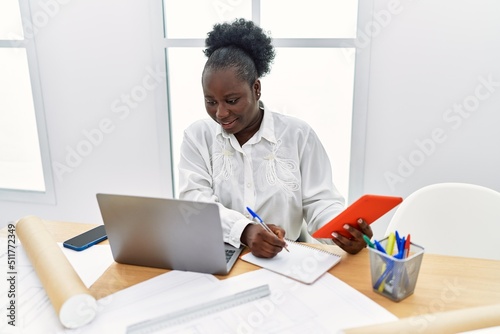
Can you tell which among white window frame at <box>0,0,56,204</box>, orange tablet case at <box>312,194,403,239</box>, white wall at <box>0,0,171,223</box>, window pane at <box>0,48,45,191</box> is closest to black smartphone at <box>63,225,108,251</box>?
orange tablet case at <box>312,194,403,239</box>

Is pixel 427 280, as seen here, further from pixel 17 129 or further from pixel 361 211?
pixel 17 129

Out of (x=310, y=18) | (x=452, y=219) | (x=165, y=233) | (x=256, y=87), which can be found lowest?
(x=452, y=219)

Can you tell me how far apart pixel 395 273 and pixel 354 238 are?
197 millimetres

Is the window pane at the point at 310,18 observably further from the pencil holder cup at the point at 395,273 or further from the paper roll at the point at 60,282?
the paper roll at the point at 60,282

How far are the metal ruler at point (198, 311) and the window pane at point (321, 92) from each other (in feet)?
4.36

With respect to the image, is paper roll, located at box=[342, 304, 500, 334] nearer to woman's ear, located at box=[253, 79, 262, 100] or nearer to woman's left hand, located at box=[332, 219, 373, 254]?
woman's left hand, located at box=[332, 219, 373, 254]

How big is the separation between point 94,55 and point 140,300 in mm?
1686

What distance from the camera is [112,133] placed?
2264mm

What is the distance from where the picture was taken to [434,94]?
5.98 feet

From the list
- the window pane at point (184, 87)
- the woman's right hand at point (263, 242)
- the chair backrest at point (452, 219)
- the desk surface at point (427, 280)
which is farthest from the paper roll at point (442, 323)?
the window pane at point (184, 87)

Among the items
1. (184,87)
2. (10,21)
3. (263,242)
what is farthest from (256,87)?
(10,21)

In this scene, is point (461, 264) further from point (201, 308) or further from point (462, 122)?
point (462, 122)

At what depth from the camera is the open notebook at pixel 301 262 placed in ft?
3.03

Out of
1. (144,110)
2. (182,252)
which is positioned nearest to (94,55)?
(144,110)
